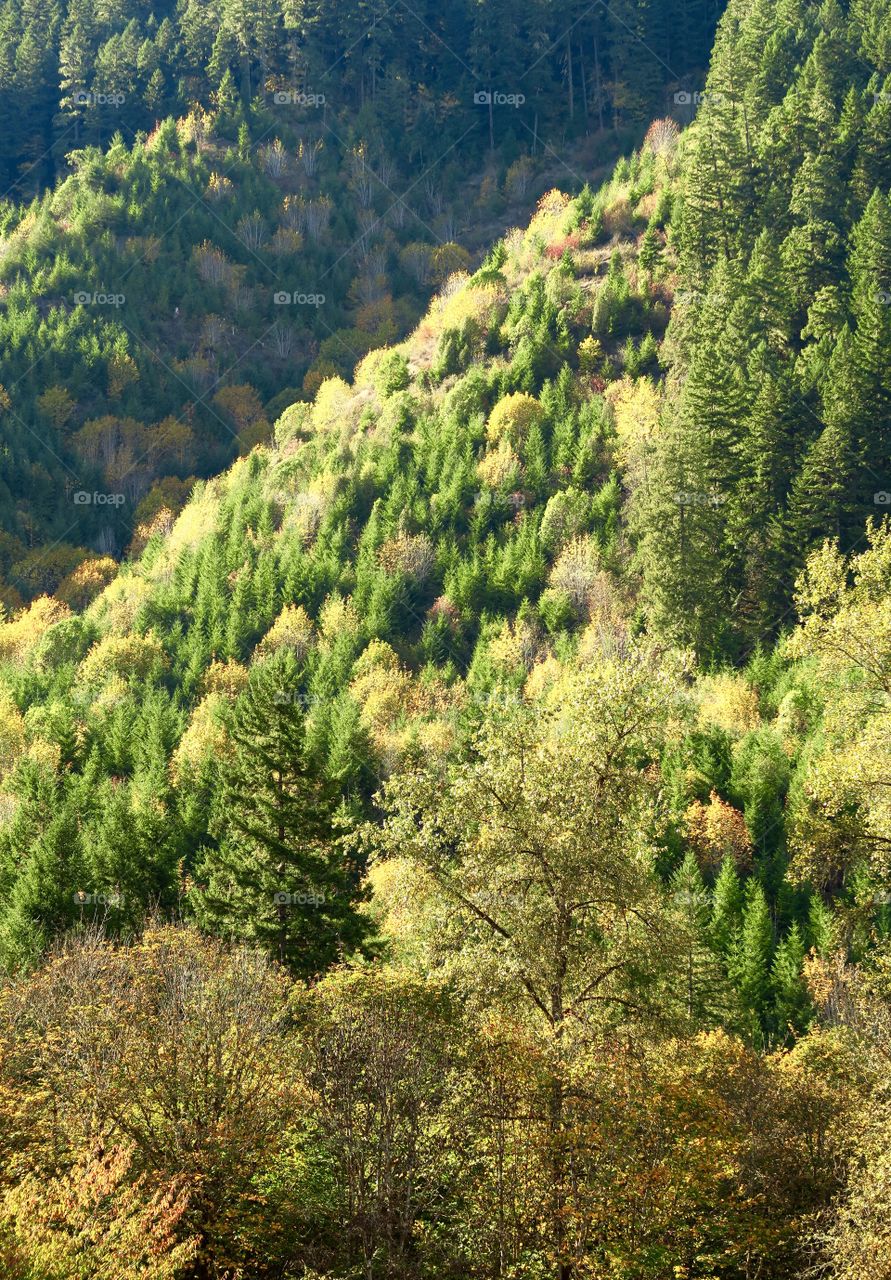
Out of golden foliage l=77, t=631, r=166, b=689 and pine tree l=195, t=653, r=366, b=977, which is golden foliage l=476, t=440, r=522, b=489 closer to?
golden foliage l=77, t=631, r=166, b=689

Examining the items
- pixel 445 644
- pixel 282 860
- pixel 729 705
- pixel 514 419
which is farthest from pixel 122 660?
pixel 282 860

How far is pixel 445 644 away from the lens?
205 ft

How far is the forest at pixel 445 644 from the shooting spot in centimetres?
1853

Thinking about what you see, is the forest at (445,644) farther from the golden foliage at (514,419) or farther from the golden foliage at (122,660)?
the golden foliage at (122,660)

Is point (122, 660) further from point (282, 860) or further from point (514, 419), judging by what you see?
point (282, 860)

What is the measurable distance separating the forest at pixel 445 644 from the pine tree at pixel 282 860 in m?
0.18

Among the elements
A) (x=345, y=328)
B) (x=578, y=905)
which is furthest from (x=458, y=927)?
(x=345, y=328)

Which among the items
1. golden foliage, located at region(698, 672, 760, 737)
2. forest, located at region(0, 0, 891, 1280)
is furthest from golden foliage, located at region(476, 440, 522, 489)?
golden foliage, located at region(698, 672, 760, 737)

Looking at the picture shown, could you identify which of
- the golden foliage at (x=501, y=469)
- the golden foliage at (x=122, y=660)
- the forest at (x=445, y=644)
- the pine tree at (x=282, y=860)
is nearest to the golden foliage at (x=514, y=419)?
the forest at (x=445, y=644)

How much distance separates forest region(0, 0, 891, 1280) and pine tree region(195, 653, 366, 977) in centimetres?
18

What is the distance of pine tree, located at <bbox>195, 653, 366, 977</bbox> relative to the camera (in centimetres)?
3145

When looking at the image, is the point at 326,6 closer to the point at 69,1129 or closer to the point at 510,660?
the point at 510,660

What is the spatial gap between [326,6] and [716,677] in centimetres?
9913

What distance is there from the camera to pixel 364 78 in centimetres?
12612
